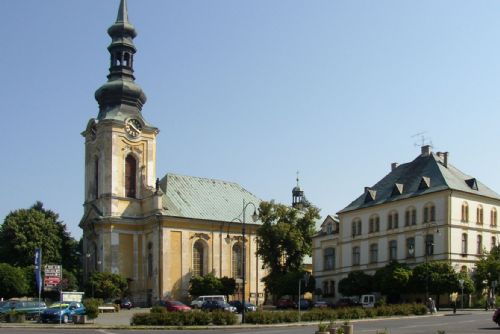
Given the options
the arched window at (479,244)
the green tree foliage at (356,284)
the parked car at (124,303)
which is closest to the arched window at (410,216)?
the arched window at (479,244)

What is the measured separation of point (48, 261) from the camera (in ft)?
283

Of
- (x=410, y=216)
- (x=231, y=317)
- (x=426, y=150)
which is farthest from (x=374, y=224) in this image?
(x=231, y=317)

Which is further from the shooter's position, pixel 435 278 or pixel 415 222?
pixel 415 222

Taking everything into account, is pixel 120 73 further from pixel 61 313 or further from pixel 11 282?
pixel 61 313

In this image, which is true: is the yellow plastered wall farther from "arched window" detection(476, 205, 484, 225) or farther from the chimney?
"arched window" detection(476, 205, 484, 225)

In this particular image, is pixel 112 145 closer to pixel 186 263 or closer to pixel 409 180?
pixel 186 263

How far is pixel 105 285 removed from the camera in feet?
254

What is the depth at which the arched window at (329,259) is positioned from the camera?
7762cm

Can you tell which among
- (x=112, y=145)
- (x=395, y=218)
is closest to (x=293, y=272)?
(x=395, y=218)

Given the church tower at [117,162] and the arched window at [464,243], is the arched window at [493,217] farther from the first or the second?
the church tower at [117,162]

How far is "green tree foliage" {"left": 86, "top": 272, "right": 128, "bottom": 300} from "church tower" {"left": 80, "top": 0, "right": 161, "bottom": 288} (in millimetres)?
3485

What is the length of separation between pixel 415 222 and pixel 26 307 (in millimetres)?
33792

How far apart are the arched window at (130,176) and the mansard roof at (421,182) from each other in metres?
25.9

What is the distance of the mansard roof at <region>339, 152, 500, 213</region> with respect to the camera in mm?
66938
